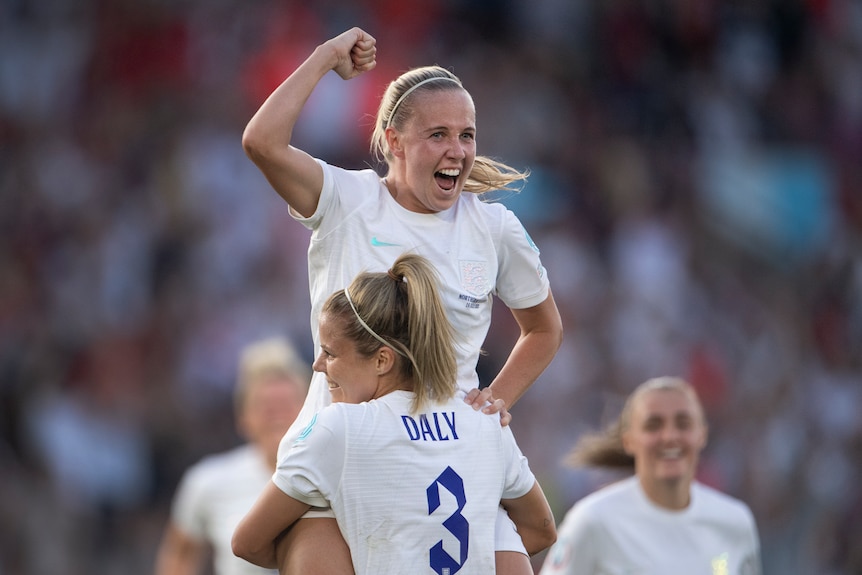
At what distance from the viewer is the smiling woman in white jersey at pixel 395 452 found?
3.70m

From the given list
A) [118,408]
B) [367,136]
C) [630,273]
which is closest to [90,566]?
[118,408]

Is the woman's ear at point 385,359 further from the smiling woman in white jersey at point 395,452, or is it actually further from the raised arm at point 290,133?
the raised arm at point 290,133

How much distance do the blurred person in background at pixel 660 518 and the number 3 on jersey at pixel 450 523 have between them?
2.44m

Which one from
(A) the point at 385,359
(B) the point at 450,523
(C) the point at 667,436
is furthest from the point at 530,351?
(C) the point at 667,436

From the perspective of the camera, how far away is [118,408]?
35.2 feet

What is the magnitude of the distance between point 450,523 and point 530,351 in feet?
3.35

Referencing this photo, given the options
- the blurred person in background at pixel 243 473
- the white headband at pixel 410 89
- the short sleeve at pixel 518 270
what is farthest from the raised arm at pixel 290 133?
the blurred person in background at pixel 243 473

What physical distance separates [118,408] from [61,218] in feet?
6.62

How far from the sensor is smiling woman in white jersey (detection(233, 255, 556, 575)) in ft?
12.1

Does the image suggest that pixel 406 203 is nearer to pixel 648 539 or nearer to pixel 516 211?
pixel 648 539

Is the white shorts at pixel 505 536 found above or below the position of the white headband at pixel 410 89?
below

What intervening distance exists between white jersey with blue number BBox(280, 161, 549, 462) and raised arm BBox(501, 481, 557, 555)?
14.8 inches

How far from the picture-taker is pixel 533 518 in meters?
4.20

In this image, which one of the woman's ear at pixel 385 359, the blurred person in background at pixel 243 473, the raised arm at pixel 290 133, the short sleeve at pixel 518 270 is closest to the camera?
the woman's ear at pixel 385 359
